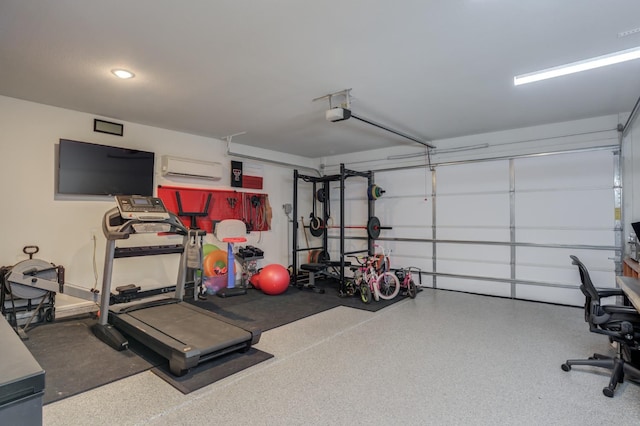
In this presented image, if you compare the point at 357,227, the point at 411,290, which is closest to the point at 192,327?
the point at 411,290

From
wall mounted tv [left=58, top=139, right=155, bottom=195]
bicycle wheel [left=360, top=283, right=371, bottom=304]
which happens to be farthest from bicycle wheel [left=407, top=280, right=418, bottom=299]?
wall mounted tv [left=58, top=139, right=155, bottom=195]

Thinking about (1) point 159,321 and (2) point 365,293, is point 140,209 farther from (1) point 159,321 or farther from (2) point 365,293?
(2) point 365,293

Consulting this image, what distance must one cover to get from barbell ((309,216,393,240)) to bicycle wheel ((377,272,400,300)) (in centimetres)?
118

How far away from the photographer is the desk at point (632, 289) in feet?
7.83

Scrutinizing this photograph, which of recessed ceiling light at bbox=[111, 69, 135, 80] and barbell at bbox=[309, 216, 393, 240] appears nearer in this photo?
recessed ceiling light at bbox=[111, 69, 135, 80]

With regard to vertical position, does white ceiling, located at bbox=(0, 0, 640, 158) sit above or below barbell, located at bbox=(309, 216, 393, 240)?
above

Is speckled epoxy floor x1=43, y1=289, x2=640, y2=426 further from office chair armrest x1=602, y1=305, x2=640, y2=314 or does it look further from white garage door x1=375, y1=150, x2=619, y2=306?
white garage door x1=375, y1=150, x2=619, y2=306

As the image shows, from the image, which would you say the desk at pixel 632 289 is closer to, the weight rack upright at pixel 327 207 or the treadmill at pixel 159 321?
the treadmill at pixel 159 321

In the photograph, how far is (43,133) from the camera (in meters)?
4.23

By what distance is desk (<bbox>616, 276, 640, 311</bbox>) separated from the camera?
239cm

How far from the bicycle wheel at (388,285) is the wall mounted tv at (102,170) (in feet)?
13.1

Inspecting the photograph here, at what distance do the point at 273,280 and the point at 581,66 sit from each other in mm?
4846

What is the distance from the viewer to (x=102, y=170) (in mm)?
4617

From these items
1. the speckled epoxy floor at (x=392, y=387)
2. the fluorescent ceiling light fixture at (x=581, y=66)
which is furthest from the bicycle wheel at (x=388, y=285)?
the fluorescent ceiling light fixture at (x=581, y=66)
